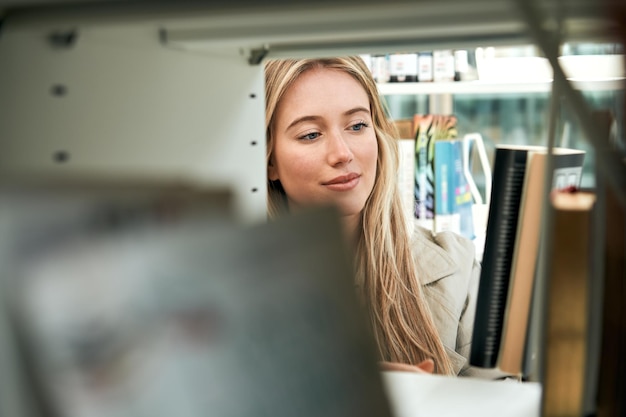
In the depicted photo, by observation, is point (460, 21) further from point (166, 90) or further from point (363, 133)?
point (363, 133)

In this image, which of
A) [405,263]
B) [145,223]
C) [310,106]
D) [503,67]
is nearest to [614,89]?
[145,223]

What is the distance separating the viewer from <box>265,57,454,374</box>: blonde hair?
161cm

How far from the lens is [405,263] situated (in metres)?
1.74

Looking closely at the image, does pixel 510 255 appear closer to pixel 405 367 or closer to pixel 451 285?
pixel 405 367

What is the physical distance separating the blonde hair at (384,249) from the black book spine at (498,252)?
41.8 inches

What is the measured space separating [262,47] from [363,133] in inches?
37.5

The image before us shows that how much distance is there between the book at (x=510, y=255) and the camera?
1.72ft

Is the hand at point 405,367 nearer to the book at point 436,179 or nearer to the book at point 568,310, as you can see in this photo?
the book at point 568,310

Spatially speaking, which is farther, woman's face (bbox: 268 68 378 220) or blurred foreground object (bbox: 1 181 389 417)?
→ woman's face (bbox: 268 68 378 220)

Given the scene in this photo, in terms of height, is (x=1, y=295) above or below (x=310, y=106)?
below

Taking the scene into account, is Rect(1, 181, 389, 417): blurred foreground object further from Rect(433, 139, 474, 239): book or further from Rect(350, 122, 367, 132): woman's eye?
Rect(433, 139, 474, 239): book

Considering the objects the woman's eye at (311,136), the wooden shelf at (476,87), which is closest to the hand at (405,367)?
the woman's eye at (311,136)

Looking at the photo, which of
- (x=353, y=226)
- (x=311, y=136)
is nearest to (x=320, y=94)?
(x=311, y=136)

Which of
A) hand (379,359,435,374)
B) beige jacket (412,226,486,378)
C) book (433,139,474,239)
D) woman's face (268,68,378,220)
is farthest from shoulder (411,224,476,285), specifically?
hand (379,359,435,374)
